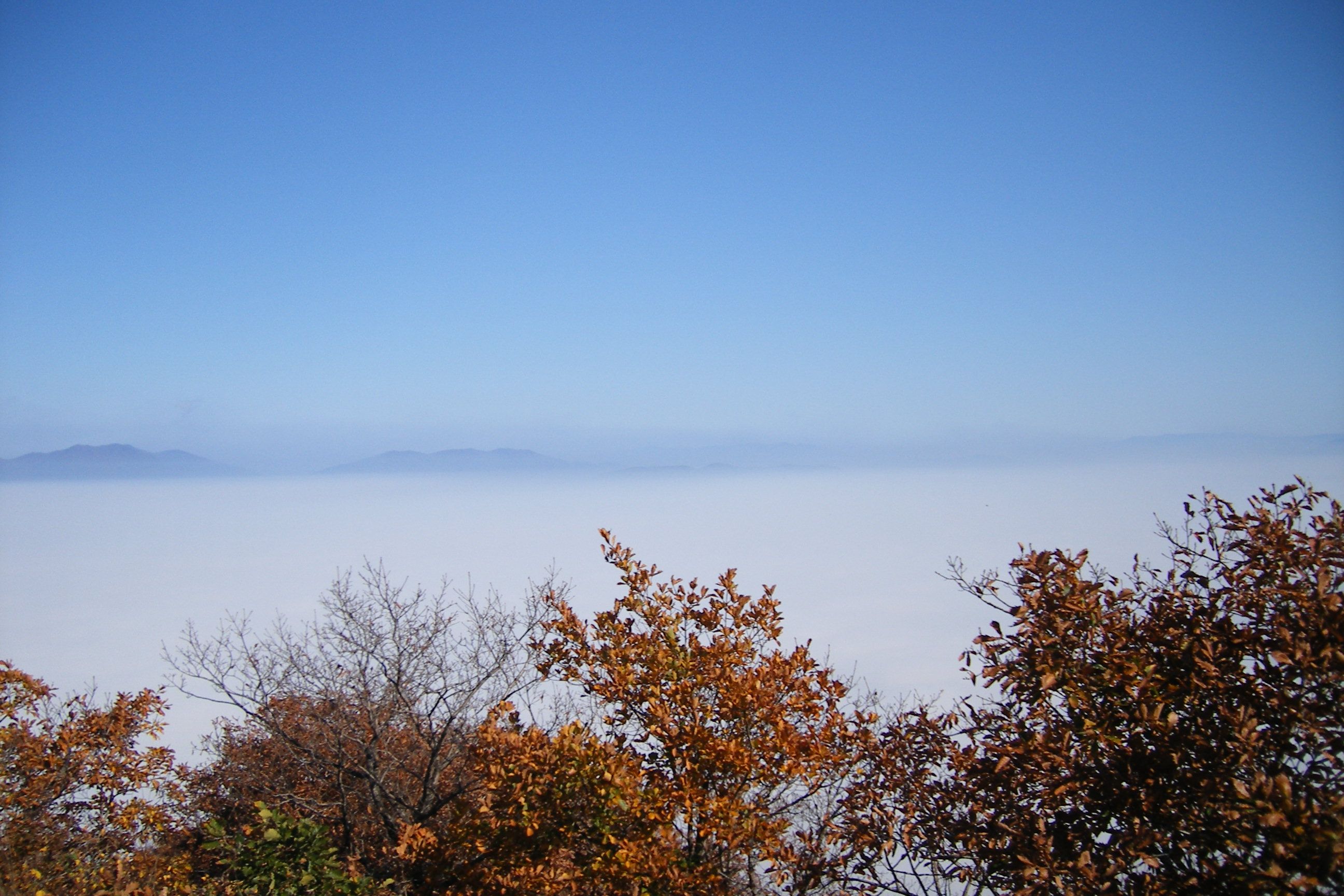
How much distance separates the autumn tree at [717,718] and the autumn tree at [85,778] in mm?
4621

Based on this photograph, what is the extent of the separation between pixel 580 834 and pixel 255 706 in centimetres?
A: 724

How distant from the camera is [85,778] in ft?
29.8

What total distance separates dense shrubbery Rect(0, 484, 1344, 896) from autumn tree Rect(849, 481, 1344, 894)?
0.02 meters

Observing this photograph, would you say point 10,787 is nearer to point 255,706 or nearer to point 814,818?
point 255,706

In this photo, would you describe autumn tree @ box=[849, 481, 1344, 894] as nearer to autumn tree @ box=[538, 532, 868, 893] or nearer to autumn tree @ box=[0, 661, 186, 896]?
autumn tree @ box=[538, 532, 868, 893]

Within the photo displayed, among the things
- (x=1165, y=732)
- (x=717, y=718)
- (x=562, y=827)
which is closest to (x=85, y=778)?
(x=562, y=827)

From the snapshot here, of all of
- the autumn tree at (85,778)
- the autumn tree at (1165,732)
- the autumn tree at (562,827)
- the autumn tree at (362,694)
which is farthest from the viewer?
the autumn tree at (362,694)

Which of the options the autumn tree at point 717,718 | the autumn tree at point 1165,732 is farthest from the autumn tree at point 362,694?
the autumn tree at point 1165,732

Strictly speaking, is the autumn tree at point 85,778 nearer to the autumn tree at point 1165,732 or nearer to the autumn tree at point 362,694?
the autumn tree at point 362,694

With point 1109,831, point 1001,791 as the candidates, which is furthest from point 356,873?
point 1109,831

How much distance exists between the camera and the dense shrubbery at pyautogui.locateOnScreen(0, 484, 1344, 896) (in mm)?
4102

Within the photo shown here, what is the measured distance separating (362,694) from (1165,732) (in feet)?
27.9

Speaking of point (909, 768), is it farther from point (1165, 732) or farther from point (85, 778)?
point (85, 778)

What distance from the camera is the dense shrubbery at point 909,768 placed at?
4102mm
